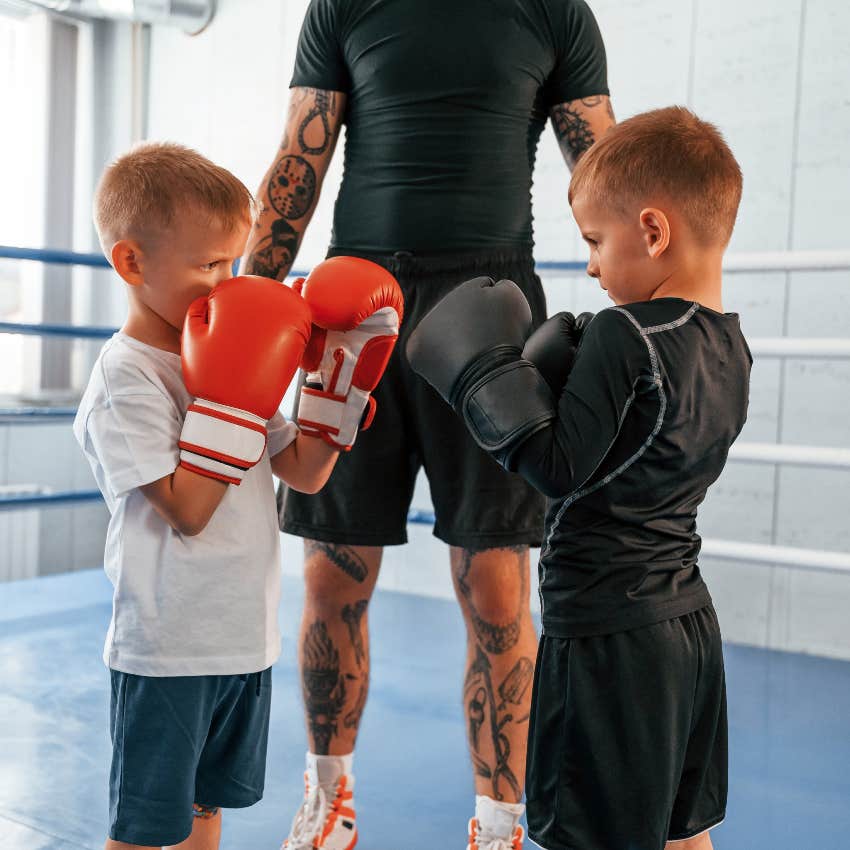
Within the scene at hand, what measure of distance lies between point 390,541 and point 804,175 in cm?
192

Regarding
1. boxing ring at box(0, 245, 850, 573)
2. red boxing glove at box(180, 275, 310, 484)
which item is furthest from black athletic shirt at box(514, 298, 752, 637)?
boxing ring at box(0, 245, 850, 573)

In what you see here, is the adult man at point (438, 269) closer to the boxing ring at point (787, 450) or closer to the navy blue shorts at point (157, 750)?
the navy blue shorts at point (157, 750)

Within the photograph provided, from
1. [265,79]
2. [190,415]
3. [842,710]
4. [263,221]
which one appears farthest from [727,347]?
[265,79]

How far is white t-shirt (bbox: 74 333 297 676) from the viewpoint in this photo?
959mm

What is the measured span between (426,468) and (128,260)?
565 mm

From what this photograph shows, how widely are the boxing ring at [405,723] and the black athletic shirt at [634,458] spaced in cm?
71

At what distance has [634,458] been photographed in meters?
0.91

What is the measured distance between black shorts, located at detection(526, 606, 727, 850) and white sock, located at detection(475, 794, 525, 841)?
1.36ft

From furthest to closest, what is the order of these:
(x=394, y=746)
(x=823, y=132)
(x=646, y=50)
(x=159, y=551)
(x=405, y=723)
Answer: (x=646, y=50)
(x=823, y=132)
(x=405, y=723)
(x=394, y=746)
(x=159, y=551)

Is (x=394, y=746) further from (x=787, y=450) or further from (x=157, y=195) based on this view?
(x=157, y=195)

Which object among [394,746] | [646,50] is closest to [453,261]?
[394,746]

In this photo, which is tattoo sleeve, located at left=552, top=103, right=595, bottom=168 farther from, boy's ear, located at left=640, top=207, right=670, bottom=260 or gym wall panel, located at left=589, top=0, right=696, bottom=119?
gym wall panel, located at left=589, top=0, right=696, bottom=119

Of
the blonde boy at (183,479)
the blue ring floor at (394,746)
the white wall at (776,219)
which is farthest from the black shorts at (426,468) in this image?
the white wall at (776,219)

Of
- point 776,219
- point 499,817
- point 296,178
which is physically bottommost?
point 499,817
